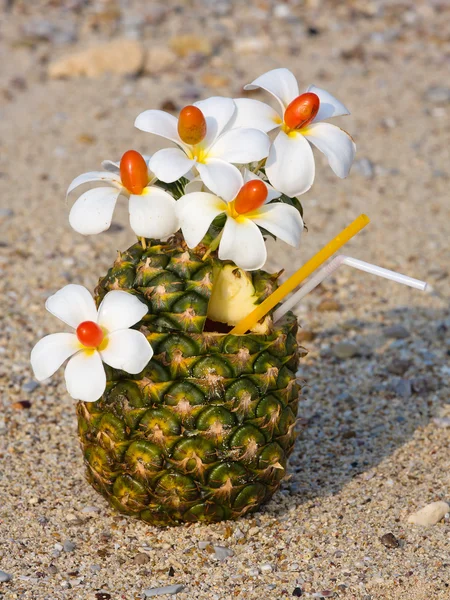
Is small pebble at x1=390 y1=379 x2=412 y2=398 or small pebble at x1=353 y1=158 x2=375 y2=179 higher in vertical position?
small pebble at x1=390 y1=379 x2=412 y2=398

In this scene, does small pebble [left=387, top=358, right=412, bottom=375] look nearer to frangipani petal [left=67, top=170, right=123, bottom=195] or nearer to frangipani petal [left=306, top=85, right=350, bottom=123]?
frangipani petal [left=306, top=85, right=350, bottom=123]

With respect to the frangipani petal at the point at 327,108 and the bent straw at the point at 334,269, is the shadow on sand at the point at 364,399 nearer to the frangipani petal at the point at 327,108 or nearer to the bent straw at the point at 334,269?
the bent straw at the point at 334,269

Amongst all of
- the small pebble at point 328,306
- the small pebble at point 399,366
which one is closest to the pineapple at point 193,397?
the small pebble at point 399,366

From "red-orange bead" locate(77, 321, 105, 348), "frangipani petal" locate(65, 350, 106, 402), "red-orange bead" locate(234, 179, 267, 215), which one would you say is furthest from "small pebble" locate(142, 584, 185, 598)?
"red-orange bead" locate(234, 179, 267, 215)

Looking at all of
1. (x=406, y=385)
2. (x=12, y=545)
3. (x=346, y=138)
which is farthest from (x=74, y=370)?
(x=406, y=385)

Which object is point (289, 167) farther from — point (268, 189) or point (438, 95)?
point (438, 95)

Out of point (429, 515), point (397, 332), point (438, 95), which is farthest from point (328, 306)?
point (438, 95)
